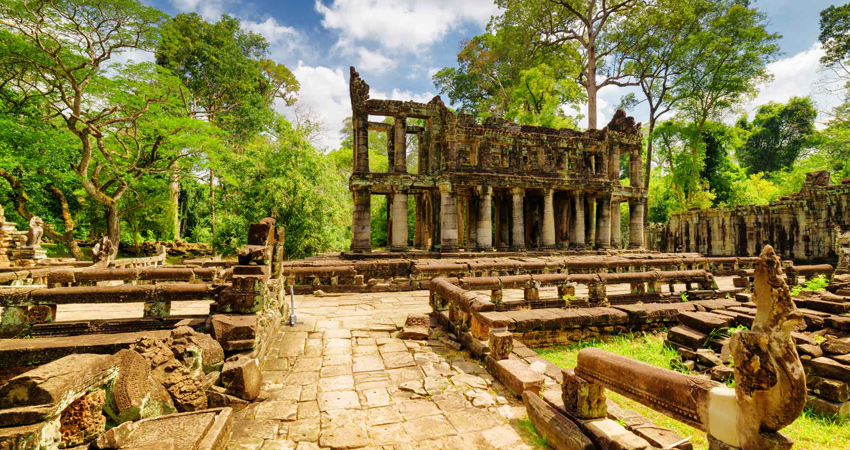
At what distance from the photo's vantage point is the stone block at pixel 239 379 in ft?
11.7

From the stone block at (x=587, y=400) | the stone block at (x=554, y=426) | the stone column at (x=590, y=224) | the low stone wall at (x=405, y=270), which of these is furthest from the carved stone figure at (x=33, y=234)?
the stone column at (x=590, y=224)

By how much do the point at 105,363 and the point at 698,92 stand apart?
3351 centimetres

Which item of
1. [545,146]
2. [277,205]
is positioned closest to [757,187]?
[545,146]

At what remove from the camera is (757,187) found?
30.2 m

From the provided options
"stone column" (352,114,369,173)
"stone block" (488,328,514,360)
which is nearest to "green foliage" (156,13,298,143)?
"stone column" (352,114,369,173)

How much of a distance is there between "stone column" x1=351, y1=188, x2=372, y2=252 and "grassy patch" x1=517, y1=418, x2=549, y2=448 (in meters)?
12.5

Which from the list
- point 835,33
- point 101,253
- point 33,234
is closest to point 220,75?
point 33,234

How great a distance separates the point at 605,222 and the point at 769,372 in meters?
19.1

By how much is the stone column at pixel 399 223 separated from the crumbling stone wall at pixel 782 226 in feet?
52.0

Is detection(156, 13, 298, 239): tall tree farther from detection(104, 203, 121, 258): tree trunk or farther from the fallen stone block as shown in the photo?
the fallen stone block

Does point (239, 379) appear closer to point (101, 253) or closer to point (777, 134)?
point (101, 253)

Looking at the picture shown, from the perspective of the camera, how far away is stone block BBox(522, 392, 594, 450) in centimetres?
264

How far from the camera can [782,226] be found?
16.6 metres

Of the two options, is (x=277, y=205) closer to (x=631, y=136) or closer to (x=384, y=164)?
(x=384, y=164)
